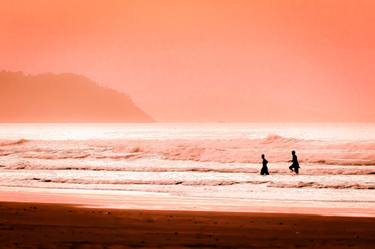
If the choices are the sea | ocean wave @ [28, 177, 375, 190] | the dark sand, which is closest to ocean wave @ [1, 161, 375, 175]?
the sea

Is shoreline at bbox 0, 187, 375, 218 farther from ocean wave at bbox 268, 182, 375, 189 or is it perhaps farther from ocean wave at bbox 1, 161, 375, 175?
ocean wave at bbox 1, 161, 375, 175

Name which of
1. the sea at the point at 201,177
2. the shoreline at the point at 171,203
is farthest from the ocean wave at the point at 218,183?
the shoreline at the point at 171,203

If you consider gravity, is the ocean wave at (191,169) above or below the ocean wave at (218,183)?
above

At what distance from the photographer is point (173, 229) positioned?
16.4 meters

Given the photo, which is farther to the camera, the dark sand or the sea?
the sea

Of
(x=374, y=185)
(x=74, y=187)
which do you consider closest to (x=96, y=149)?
(x=74, y=187)

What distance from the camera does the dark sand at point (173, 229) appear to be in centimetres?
1417

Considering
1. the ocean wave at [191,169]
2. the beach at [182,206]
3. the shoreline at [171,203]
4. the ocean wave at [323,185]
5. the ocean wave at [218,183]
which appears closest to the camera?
the beach at [182,206]

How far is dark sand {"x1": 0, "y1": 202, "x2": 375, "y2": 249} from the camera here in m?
14.2

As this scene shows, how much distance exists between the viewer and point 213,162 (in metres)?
54.3

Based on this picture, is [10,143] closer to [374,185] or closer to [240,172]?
[240,172]

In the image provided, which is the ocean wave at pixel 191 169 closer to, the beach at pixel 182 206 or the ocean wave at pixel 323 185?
the beach at pixel 182 206

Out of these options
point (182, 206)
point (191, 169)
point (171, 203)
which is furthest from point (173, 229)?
point (191, 169)

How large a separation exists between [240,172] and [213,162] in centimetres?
1057
